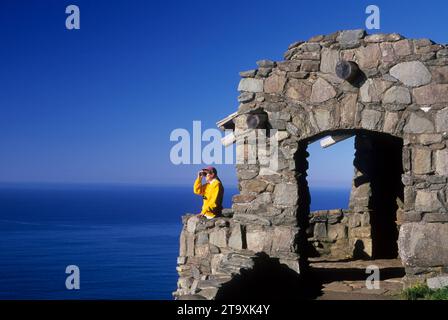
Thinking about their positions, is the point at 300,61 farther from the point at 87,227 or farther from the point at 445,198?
the point at 87,227

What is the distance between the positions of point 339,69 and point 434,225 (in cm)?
260

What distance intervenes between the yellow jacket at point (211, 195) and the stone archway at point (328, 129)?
245 mm

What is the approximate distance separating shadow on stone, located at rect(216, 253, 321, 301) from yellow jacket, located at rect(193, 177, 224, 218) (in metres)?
1.42

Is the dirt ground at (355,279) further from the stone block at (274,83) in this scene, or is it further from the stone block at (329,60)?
the stone block at (329,60)

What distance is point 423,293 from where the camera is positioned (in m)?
7.95

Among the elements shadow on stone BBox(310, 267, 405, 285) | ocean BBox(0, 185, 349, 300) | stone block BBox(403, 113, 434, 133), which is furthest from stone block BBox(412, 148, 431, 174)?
ocean BBox(0, 185, 349, 300)

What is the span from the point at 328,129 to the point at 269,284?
2452 millimetres

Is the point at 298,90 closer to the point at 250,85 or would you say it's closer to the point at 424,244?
the point at 250,85

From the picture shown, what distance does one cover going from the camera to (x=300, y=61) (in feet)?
30.1

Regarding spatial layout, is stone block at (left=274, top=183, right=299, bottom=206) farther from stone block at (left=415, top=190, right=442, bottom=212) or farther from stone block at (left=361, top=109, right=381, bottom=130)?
stone block at (left=415, top=190, right=442, bottom=212)

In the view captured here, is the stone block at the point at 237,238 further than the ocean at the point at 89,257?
No

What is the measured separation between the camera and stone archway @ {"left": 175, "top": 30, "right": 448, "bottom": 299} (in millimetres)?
8469

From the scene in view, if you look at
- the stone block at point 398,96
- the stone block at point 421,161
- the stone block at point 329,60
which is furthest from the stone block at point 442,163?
the stone block at point 329,60

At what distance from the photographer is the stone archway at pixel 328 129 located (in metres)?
8.47
